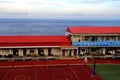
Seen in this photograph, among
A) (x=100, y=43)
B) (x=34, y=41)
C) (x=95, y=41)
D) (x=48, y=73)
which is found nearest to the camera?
(x=48, y=73)

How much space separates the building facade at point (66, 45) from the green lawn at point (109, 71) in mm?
7578

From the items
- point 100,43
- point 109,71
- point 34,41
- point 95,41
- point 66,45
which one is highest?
point 34,41

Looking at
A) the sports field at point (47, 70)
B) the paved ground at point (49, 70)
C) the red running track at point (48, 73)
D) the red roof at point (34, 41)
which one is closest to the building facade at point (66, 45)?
the red roof at point (34, 41)

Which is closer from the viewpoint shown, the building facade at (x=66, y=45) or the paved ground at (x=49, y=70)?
the paved ground at (x=49, y=70)

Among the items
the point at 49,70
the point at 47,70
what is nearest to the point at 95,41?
the point at 49,70

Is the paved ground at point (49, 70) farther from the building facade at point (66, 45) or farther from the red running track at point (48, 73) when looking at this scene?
the building facade at point (66, 45)

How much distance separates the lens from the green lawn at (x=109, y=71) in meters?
33.9

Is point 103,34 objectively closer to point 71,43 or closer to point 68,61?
point 71,43

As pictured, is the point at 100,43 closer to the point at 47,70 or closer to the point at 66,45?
the point at 66,45

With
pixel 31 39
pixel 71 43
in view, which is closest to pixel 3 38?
pixel 31 39

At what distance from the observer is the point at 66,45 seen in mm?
48406

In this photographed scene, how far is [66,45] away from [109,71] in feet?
43.2

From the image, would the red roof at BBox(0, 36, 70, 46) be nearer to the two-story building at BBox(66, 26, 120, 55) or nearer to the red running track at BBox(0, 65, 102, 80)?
the two-story building at BBox(66, 26, 120, 55)

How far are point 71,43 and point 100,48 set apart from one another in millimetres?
5661
